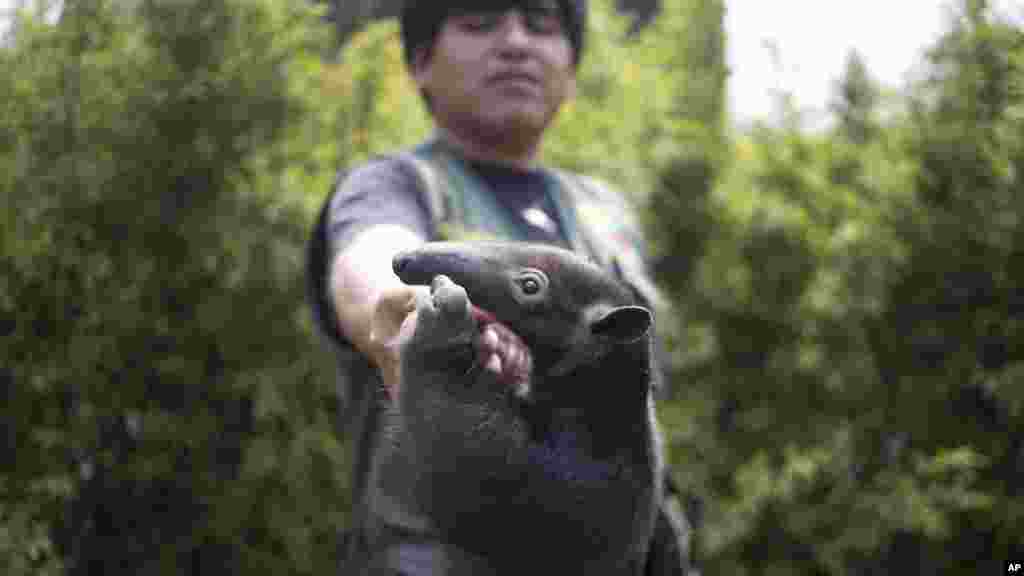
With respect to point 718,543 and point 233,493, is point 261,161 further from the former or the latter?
point 718,543

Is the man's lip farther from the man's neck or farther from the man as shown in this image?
the man's neck

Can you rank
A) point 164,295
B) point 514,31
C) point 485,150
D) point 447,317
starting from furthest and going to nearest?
1. point 164,295
2. point 485,150
3. point 514,31
4. point 447,317

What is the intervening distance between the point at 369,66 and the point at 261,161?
1.62 feet

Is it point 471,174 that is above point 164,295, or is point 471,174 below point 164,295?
above

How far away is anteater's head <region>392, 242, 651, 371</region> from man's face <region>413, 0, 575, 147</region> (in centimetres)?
95

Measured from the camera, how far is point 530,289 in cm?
104

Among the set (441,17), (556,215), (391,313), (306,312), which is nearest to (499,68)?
(441,17)

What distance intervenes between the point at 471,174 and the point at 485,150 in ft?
0.39

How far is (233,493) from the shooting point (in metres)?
2.29

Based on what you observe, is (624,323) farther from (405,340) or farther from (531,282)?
(405,340)

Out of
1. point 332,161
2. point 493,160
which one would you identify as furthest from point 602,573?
point 332,161

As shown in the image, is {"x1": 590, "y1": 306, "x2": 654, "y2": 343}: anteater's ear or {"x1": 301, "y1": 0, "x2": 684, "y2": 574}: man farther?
{"x1": 301, "y1": 0, "x2": 684, "y2": 574}: man

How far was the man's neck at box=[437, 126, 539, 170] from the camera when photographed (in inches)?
80.6

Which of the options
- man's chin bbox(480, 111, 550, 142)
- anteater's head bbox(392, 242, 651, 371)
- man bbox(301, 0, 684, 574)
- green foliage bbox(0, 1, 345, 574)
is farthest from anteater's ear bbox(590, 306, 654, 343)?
green foliage bbox(0, 1, 345, 574)
